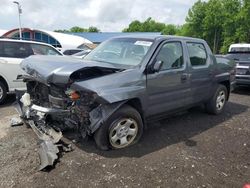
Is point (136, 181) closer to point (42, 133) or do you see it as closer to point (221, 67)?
point (42, 133)

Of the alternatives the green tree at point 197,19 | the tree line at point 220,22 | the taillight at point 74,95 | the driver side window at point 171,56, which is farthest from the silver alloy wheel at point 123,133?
the green tree at point 197,19

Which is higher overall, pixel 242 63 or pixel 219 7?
pixel 219 7

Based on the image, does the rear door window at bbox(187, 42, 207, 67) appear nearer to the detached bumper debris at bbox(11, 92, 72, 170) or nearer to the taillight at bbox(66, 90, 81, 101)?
the taillight at bbox(66, 90, 81, 101)

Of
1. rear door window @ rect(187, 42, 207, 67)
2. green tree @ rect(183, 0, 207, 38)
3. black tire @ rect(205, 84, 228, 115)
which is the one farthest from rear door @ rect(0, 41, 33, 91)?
green tree @ rect(183, 0, 207, 38)

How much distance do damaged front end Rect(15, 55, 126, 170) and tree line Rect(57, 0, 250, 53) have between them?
36.9 meters

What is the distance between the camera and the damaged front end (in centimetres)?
395

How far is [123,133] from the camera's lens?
172 inches

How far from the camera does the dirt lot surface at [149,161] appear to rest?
3.54 m

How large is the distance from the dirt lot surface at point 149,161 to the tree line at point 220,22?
35.5m

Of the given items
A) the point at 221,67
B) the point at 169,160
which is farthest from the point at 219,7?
the point at 169,160

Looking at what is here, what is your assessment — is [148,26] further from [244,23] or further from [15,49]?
[15,49]

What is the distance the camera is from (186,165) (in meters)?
4.02

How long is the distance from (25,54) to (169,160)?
17.9 feet

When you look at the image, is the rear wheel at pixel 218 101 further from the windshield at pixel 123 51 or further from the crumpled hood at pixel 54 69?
the crumpled hood at pixel 54 69
